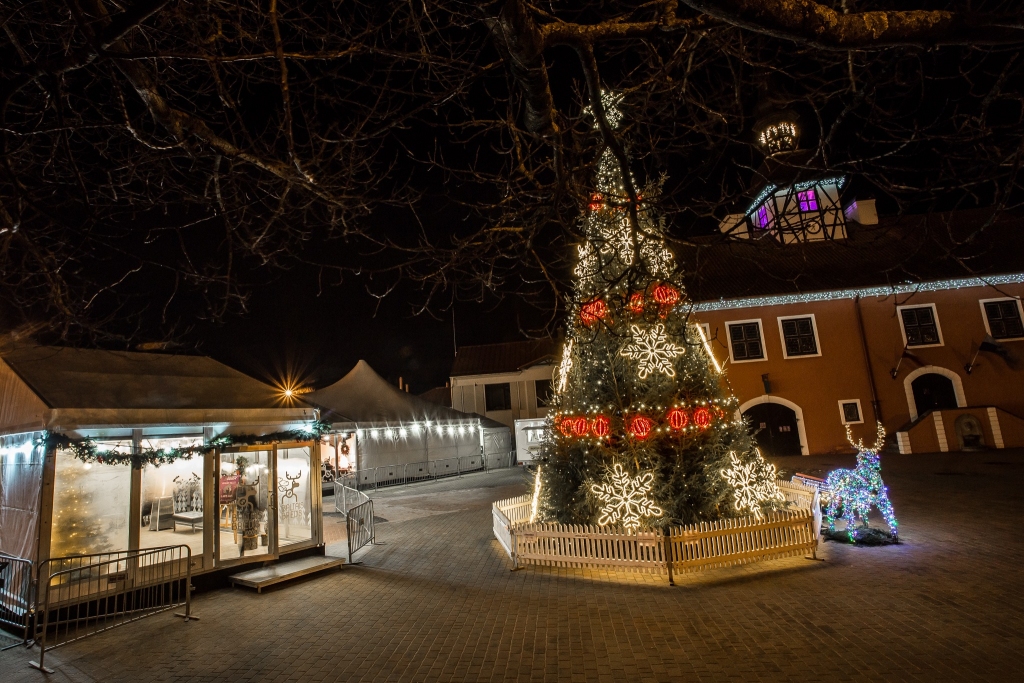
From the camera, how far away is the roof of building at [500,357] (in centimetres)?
3428

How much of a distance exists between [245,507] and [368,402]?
1242cm

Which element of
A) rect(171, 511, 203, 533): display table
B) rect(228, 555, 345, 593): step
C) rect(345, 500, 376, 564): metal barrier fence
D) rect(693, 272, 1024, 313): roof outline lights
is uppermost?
rect(693, 272, 1024, 313): roof outline lights

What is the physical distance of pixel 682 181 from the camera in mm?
4492

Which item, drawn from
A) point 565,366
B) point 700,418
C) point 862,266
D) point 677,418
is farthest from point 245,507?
point 862,266

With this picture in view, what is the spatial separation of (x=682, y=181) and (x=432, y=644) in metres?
5.38

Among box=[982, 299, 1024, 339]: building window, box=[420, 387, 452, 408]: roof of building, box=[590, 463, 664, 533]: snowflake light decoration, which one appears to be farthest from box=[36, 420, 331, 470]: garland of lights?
box=[420, 387, 452, 408]: roof of building

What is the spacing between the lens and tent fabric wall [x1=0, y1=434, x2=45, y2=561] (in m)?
6.93

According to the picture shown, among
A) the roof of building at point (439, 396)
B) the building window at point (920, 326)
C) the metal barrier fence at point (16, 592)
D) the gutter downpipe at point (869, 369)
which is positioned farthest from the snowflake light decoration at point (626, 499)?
the roof of building at point (439, 396)

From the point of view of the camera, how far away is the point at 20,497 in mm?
7281

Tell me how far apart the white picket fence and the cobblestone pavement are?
0.73 ft

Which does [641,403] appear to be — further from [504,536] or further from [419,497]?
[419,497]

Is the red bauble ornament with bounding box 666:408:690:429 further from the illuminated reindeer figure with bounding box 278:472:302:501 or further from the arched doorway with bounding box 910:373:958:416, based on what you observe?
the arched doorway with bounding box 910:373:958:416

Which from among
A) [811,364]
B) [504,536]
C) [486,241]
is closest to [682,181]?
[486,241]

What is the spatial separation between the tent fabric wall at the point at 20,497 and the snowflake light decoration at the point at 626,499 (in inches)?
316
